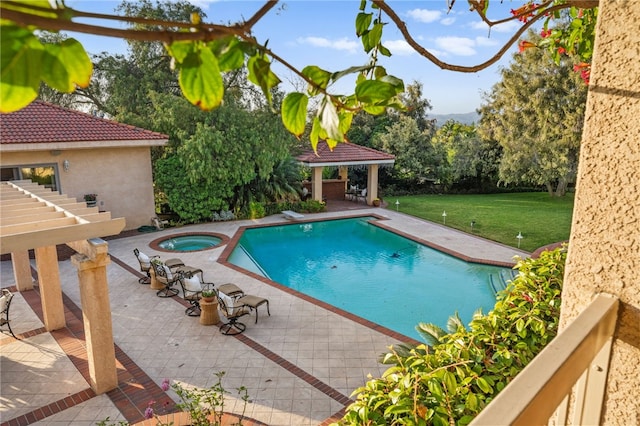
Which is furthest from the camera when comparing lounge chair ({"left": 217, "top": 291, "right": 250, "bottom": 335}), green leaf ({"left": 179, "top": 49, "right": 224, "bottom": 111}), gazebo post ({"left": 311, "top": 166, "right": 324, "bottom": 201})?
gazebo post ({"left": 311, "top": 166, "right": 324, "bottom": 201})

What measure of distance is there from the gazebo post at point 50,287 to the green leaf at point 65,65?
339 inches

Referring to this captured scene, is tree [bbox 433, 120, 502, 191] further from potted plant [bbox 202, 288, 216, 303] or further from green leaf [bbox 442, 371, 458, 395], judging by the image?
green leaf [bbox 442, 371, 458, 395]

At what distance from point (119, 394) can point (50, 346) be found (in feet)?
8.06

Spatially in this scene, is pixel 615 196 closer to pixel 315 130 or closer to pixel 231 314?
pixel 315 130

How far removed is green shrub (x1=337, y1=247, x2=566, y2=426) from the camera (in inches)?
104

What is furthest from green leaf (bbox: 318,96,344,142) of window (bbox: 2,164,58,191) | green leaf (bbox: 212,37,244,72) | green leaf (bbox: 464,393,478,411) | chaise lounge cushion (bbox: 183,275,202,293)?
window (bbox: 2,164,58,191)

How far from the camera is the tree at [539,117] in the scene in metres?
22.8

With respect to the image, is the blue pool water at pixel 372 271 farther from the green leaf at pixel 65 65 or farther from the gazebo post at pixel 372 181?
the green leaf at pixel 65 65

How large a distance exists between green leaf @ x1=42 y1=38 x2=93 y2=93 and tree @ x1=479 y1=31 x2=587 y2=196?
25.7 metres

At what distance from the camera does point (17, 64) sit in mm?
570

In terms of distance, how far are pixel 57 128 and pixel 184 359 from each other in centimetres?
1212

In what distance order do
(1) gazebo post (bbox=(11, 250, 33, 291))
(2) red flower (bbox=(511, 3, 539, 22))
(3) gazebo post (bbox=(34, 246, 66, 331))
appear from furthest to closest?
1. (1) gazebo post (bbox=(11, 250, 33, 291))
2. (3) gazebo post (bbox=(34, 246, 66, 331))
3. (2) red flower (bbox=(511, 3, 539, 22))

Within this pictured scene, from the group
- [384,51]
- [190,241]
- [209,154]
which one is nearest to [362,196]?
[209,154]

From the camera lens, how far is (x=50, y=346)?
7797 millimetres
